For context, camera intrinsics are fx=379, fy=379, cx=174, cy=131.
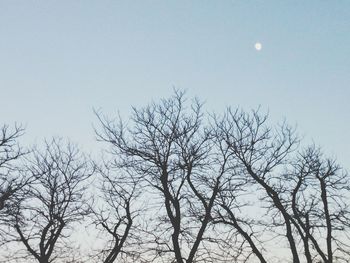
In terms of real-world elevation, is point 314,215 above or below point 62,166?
below

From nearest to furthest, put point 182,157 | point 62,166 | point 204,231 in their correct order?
point 204,231 → point 182,157 → point 62,166

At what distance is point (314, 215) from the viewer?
51.6 ft

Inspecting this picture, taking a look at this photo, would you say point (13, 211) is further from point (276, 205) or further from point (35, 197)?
point (276, 205)

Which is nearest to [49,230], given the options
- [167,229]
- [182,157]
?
[167,229]

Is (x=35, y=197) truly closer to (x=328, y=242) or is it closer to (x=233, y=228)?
(x=233, y=228)

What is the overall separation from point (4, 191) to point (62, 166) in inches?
187

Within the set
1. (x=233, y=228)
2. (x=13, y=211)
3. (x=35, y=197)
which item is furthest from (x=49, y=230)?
(x=233, y=228)

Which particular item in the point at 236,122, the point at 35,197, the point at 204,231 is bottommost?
the point at 204,231

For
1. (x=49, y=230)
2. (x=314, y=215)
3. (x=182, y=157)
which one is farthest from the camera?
(x=49, y=230)

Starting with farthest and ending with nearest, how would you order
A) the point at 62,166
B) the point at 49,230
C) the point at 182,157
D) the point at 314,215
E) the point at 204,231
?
the point at 62,166 → the point at 49,230 → the point at 314,215 → the point at 182,157 → the point at 204,231

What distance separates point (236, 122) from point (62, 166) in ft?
29.5

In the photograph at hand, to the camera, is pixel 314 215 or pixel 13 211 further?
pixel 314 215

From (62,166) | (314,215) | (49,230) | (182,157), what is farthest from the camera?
(62,166)

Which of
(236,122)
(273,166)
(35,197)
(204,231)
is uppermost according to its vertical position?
(236,122)
